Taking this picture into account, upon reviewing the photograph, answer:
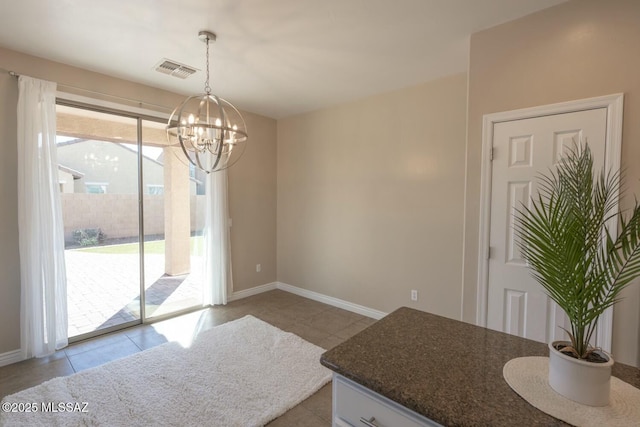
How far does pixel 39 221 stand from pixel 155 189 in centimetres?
116

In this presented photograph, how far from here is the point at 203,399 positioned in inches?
89.0

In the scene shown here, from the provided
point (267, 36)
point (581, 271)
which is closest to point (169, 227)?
point (267, 36)

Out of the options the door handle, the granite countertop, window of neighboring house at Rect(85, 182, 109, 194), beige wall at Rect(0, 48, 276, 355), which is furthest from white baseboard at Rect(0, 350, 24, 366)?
the door handle

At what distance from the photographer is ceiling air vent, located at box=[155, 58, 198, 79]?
2.90 m

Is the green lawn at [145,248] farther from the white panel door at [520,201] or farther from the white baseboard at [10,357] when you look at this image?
the white panel door at [520,201]

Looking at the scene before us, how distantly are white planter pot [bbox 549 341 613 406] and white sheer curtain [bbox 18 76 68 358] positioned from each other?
3802 millimetres

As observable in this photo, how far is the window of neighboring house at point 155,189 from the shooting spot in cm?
369

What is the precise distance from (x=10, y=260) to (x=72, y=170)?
982 mm

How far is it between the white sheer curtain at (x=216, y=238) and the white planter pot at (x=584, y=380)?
3874 millimetres

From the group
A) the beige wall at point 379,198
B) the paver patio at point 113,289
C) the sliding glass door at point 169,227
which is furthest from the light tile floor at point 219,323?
the beige wall at point 379,198

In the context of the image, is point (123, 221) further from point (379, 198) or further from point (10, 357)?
point (379, 198)

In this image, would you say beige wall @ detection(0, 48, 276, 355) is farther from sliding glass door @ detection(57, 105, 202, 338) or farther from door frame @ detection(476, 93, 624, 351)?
door frame @ detection(476, 93, 624, 351)

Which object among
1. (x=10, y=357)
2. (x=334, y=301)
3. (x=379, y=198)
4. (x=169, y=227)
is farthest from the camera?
(x=334, y=301)

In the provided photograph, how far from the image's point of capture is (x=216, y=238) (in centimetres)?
416
